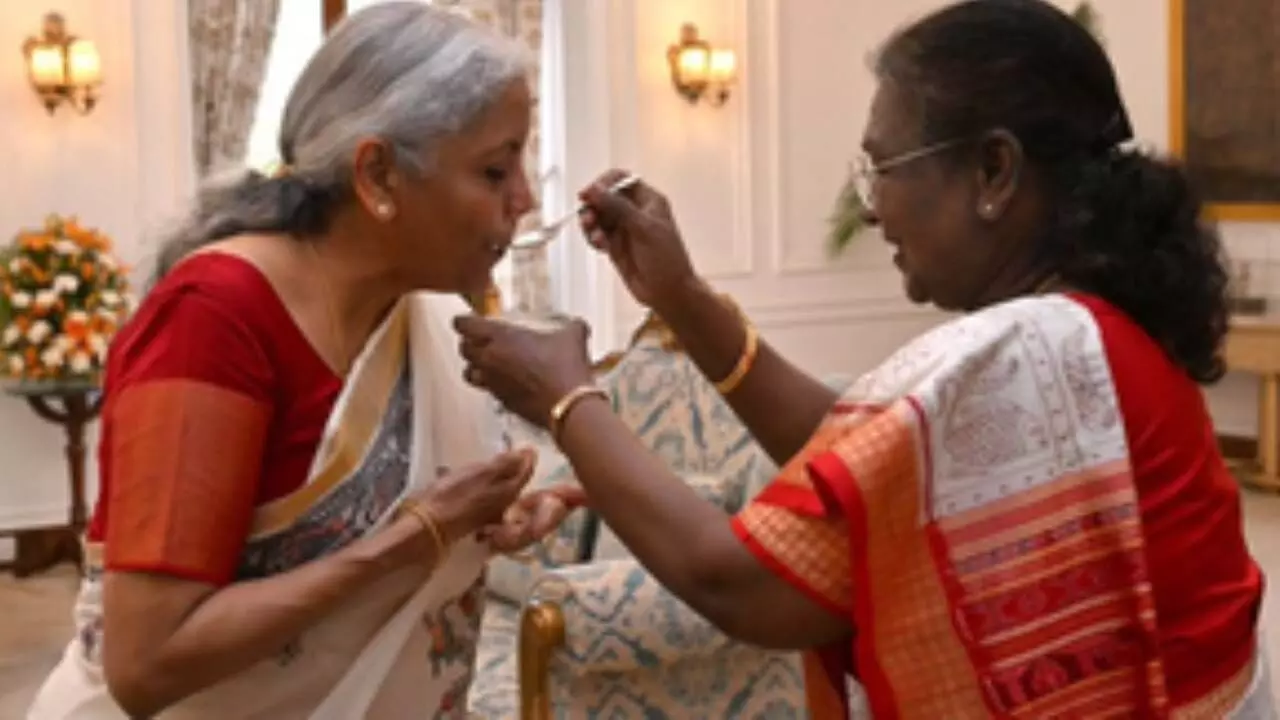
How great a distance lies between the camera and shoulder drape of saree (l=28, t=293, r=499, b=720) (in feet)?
5.64

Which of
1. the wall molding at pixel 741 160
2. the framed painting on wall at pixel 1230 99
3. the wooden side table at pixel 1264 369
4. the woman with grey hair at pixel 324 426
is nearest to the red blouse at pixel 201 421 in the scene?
the woman with grey hair at pixel 324 426

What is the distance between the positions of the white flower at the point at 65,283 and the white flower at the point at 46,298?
0.02 metres

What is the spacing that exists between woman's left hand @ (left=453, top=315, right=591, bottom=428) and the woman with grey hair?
0.40ft

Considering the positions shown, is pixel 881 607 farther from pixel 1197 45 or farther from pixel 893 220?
pixel 1197 45

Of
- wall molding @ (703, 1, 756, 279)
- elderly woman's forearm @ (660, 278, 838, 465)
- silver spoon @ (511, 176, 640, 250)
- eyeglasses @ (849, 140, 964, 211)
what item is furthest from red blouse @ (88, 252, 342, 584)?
wall molding @ (703, 1, 756, 279)

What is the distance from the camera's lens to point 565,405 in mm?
1646

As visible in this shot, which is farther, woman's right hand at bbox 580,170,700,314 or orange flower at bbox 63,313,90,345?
orange flower at bbox 63,313,90,345

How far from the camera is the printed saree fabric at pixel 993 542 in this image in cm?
146

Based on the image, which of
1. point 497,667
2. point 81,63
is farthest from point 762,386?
point 81,63

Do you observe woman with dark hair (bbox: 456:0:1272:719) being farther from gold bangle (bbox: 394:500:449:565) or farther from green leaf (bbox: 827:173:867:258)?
green leaf (bbox: 827:173:867:258)

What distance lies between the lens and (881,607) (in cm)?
147

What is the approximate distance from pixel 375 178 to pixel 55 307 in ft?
14.0

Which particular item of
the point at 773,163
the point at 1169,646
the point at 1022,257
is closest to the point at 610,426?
the point at 1022,257

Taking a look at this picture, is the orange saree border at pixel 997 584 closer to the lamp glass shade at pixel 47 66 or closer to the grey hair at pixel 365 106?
the grey hair at pixel 365 106
